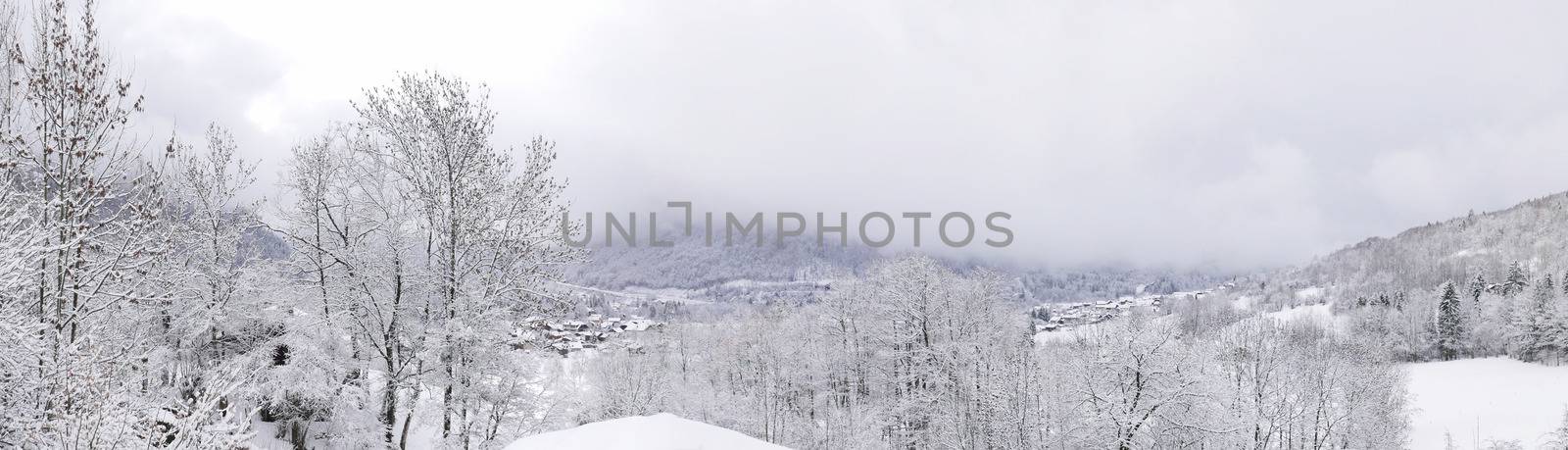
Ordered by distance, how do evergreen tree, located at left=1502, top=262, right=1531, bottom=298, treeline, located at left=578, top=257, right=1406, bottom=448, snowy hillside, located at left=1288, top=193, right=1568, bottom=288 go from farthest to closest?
snowy hillside, located at left=1288, top=193, right=1568, bottom=288 → evergreen tree, located at left=1502, top=262, right=1531, bottom=298 → treeline, located at left=578, top=257, right=1406, bottom=448

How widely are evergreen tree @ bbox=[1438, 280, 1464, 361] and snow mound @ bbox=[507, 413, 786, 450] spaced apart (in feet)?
375

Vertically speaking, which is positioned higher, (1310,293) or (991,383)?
(991,383)

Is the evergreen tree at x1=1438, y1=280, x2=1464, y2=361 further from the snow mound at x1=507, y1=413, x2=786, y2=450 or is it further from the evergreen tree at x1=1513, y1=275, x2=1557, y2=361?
the snow mound at x1=507, y1=413, x2=786, y2=450

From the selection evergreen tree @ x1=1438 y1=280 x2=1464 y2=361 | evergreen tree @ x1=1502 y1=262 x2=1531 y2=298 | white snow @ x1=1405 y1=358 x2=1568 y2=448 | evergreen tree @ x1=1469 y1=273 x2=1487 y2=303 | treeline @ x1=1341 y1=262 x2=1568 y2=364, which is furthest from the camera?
evergreen tree @ x1=1469 y1=273 x2=1487 y2=303

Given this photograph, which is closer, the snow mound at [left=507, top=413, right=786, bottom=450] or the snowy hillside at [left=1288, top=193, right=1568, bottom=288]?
the snow mound at [left=507, top=413, right=786, bottom=450]

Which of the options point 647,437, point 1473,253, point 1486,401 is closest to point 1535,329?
point 1486,401

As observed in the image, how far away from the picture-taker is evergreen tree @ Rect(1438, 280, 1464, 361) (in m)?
82.9

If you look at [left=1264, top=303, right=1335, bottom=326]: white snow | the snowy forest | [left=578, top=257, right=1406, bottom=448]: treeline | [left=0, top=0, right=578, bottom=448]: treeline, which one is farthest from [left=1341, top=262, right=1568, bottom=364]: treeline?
[left=0, top=0, right=578, bottom=448]: treeline

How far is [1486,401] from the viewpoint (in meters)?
60.3

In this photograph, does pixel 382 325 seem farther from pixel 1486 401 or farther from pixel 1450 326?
pixel 1450 326

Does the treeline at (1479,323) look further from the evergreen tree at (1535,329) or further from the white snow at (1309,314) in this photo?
the white snow at (1309,314)

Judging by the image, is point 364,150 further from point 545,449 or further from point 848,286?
point 848,286

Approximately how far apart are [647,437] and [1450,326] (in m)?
115

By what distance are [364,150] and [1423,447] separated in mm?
69184
